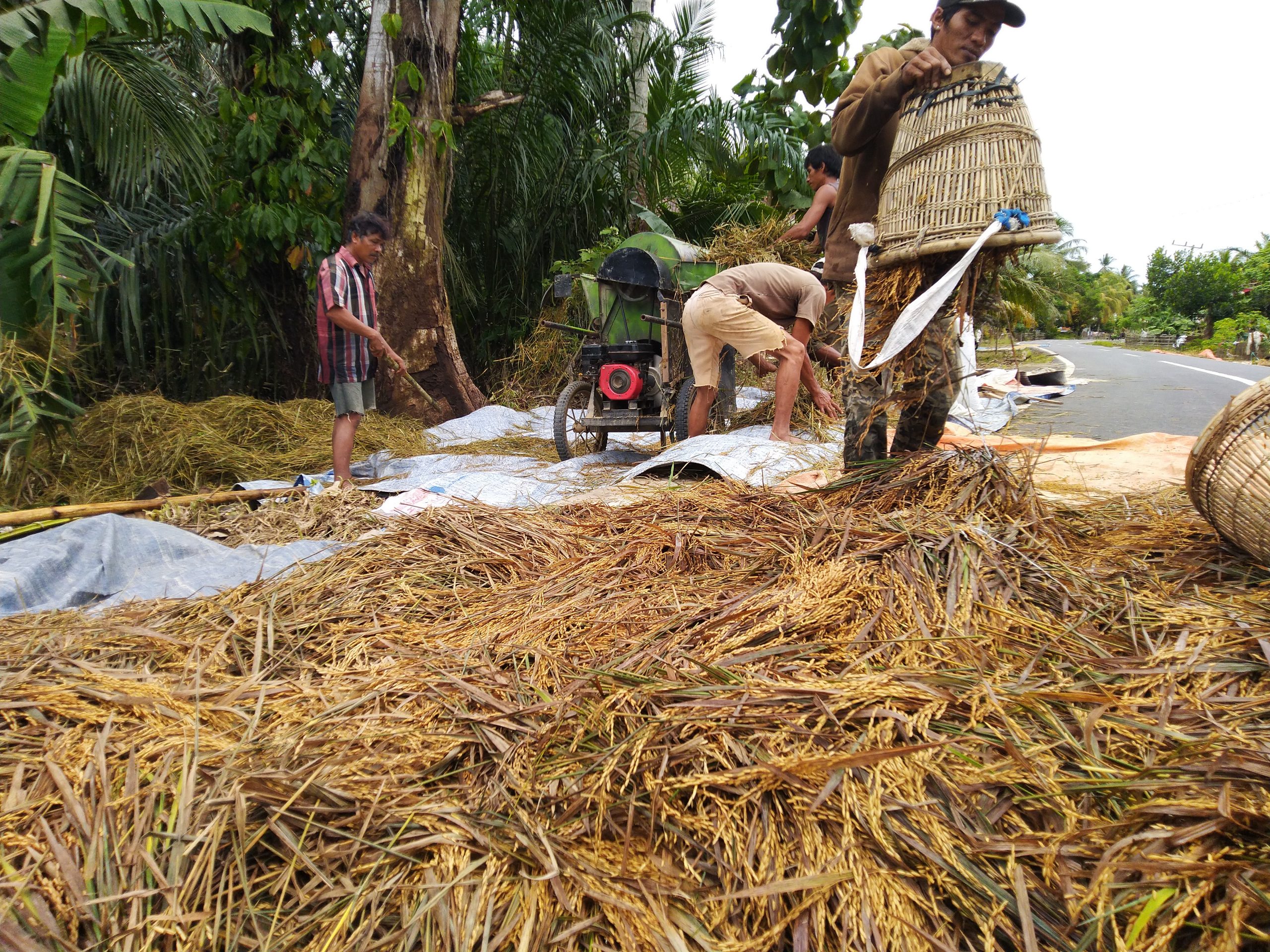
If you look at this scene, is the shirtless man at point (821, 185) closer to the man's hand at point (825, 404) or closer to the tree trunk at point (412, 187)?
the man's hand at point (825, 404)

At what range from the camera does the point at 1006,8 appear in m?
2.21

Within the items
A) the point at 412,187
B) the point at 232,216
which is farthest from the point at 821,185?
the point at 232,216

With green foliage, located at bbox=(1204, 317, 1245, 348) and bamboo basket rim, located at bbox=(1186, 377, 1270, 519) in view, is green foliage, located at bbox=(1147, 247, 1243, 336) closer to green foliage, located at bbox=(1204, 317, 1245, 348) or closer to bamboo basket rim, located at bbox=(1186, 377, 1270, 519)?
green foliage, located at bbox=(1204, 317, 1245, 348)

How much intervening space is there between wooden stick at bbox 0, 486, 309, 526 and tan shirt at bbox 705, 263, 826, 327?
2.54 m

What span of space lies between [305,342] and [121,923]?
6797 mm

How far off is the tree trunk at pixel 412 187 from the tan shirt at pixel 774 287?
10.5 feet

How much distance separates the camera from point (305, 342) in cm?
716

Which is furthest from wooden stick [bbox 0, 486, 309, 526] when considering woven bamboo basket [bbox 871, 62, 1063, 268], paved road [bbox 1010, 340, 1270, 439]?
paved road [bbox 1010, 340, 1270, 439]

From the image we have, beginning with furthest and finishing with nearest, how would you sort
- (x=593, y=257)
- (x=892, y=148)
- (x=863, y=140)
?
(x=593, y=257), (x=863, y=140), (x=892, y=148)

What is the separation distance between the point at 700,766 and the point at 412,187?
620 cm

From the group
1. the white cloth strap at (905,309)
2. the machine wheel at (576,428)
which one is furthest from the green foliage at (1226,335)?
the white cloth strap at (905,309)

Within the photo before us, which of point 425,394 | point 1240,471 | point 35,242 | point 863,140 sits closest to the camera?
point 1240,471

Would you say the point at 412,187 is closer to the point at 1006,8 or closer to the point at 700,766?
the point at 1006,8

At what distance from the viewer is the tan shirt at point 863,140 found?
2518mm
